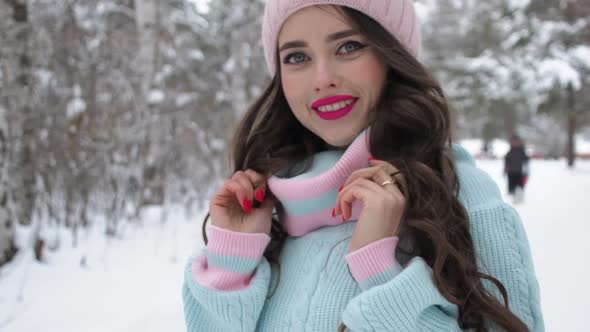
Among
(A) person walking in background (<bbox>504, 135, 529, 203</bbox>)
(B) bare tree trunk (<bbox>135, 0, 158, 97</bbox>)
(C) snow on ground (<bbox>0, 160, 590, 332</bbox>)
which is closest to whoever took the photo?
(C) snow on ground (<bbox>0, 160, 590, 332</bbox>)

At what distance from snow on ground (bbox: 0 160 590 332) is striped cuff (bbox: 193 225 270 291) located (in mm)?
1581

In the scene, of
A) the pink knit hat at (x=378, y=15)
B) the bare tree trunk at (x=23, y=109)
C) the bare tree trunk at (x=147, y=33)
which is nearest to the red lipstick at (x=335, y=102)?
the pink knit hat at (x=378, y=15)

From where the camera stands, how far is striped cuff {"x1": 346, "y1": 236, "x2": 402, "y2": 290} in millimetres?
1021

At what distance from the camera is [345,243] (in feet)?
4.12

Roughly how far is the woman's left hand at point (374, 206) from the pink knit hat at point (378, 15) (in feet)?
1.65

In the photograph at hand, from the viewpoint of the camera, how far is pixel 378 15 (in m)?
1.27

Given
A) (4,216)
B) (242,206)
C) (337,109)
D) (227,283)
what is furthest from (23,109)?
(337,109)

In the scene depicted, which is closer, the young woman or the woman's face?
the young woman

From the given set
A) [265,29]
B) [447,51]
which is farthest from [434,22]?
[265,29]

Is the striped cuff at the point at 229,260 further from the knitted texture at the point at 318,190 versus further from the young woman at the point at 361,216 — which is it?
the knitted texture at the point at 318,190

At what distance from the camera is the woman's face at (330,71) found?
1.25 m

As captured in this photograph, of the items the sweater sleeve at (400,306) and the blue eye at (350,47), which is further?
the blue eye at (350,47)

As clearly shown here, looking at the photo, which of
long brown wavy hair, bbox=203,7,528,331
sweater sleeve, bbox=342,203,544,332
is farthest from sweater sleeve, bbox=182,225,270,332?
sweater sleeve, bbox=342,203,544,332

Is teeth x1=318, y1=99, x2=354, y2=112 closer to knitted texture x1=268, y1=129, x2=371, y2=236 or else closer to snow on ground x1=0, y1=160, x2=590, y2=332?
knitted texture x1=268, y1=129, x2=371, y2=236
